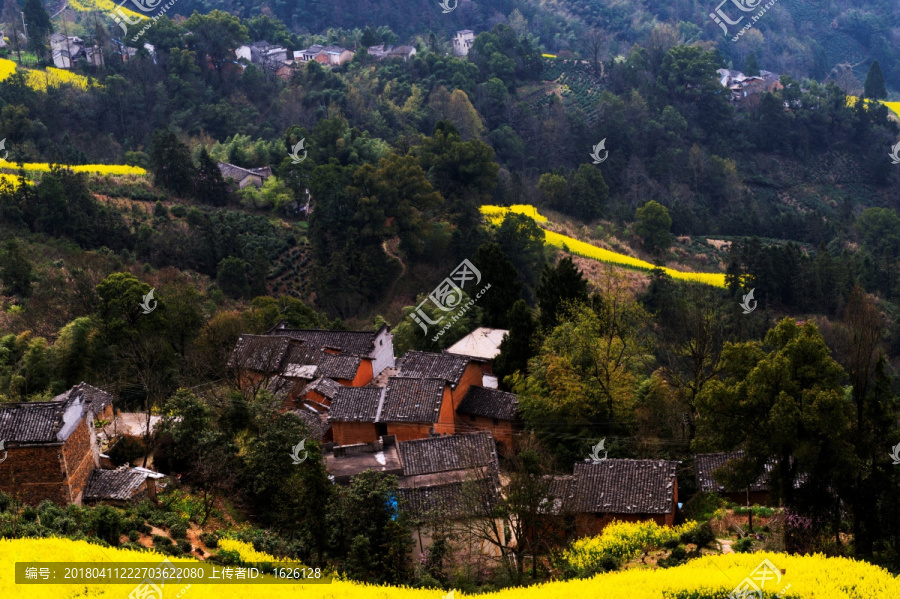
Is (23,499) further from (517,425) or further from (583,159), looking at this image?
(583,159)

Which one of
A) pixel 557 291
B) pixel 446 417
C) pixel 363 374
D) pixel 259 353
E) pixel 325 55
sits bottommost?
pixel 446 417

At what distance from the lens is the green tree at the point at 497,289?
37250 millimetres

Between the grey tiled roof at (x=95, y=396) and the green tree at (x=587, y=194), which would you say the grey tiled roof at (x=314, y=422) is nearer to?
the grey tiled roof at (x=95, y=396)

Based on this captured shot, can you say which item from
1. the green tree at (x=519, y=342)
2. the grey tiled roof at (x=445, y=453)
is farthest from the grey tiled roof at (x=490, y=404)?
the grey tiled roof at (x=445, y=453)

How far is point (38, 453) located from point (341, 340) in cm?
1453

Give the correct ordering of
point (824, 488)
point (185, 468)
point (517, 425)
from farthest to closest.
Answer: point (517, 425) → point (185, 468) → point (824, 488)

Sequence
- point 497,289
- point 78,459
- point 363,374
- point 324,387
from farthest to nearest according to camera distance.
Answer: point 497,289, point 363,374, point 324,387, point 78,459

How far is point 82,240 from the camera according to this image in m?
45.3

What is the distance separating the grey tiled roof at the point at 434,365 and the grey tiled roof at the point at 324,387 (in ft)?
7.75

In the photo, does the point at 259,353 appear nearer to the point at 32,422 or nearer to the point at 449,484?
the point at 32,422

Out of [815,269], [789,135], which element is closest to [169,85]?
[815,269]

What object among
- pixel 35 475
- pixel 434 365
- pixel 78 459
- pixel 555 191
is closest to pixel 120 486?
pixel 78 459

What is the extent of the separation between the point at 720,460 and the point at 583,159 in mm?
56372

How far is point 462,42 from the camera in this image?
316 ft
